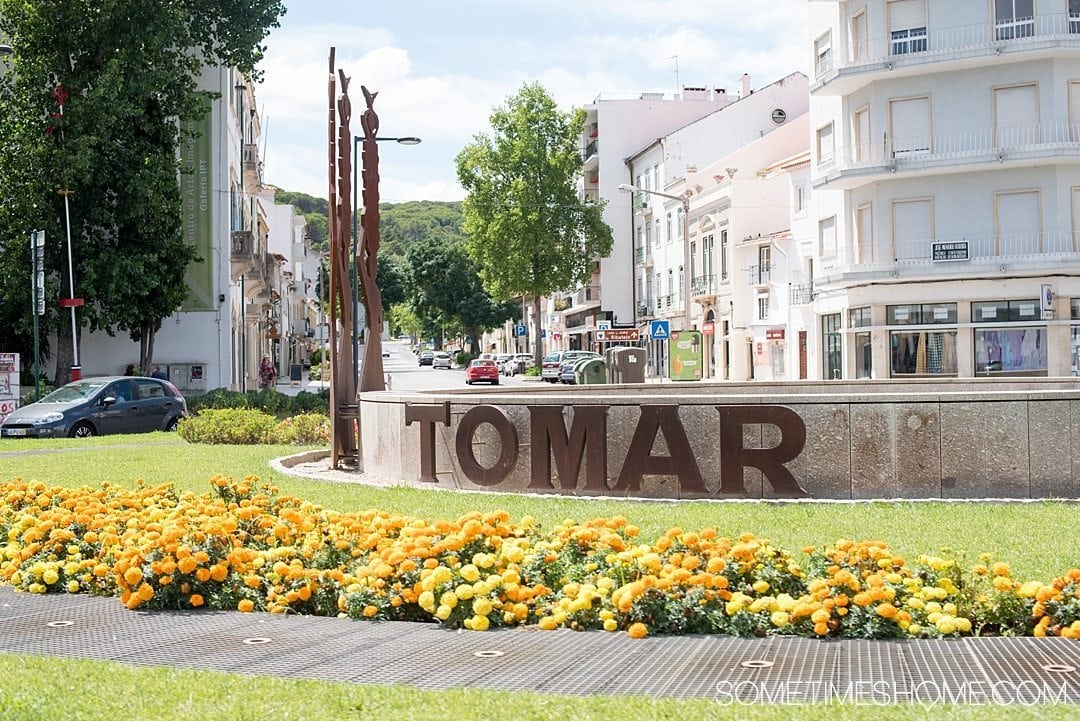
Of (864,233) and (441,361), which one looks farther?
(441,361)

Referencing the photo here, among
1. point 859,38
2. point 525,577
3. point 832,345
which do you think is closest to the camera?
point 525,577

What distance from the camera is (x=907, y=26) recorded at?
4047 centimetres

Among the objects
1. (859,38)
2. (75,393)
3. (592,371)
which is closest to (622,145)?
(859,38)

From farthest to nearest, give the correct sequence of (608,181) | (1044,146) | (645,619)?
(608,181), (1044,146), (645,619)

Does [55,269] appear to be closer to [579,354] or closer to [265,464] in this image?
[265,464]

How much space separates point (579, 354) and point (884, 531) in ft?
184

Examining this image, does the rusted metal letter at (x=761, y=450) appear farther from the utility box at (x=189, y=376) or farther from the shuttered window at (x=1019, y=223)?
the utility box at (x=189, y=376)

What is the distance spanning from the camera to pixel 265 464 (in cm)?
1691

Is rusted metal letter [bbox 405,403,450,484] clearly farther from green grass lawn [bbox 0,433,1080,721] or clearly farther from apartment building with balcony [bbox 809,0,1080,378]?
apartment building with balcony [bbox 809,0,1080,378]

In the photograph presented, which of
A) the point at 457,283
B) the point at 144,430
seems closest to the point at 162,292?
the point at 144,430

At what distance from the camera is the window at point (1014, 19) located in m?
38.6

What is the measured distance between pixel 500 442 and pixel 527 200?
60.3 m

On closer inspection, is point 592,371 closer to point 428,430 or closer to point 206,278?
point 206,278

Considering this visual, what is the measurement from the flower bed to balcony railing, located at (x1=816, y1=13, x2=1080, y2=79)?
3468cm
